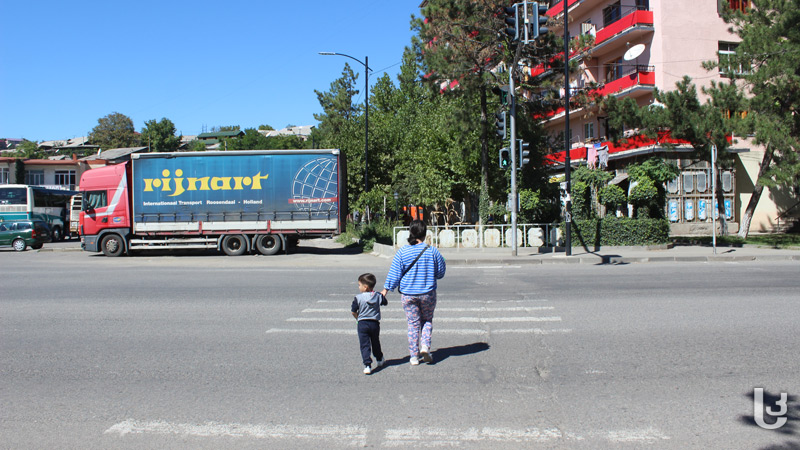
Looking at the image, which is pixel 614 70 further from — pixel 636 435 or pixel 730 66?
pixel 636 435

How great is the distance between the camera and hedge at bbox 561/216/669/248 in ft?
73.0

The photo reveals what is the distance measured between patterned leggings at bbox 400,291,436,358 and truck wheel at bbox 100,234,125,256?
70.8 ft

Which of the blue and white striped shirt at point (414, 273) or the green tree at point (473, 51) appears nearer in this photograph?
the blue and white striped shirt at point (414, 273)

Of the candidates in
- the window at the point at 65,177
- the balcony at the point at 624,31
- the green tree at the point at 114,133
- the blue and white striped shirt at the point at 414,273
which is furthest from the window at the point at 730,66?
the green tree at the point at 114,133

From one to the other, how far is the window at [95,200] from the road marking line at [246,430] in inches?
870

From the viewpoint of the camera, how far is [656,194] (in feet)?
73.7

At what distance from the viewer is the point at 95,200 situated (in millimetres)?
24422

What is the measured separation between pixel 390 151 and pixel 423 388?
40.1 m

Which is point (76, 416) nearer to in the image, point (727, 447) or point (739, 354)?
point (727, 447)

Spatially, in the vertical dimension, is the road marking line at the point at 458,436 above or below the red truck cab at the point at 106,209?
below

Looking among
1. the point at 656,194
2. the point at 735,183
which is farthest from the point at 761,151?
the point at 656,194

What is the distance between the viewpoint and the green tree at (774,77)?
848 inches

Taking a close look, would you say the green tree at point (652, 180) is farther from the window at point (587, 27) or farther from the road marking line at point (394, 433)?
the road marking line at point (394, 433)

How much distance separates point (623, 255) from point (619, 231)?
260cm
